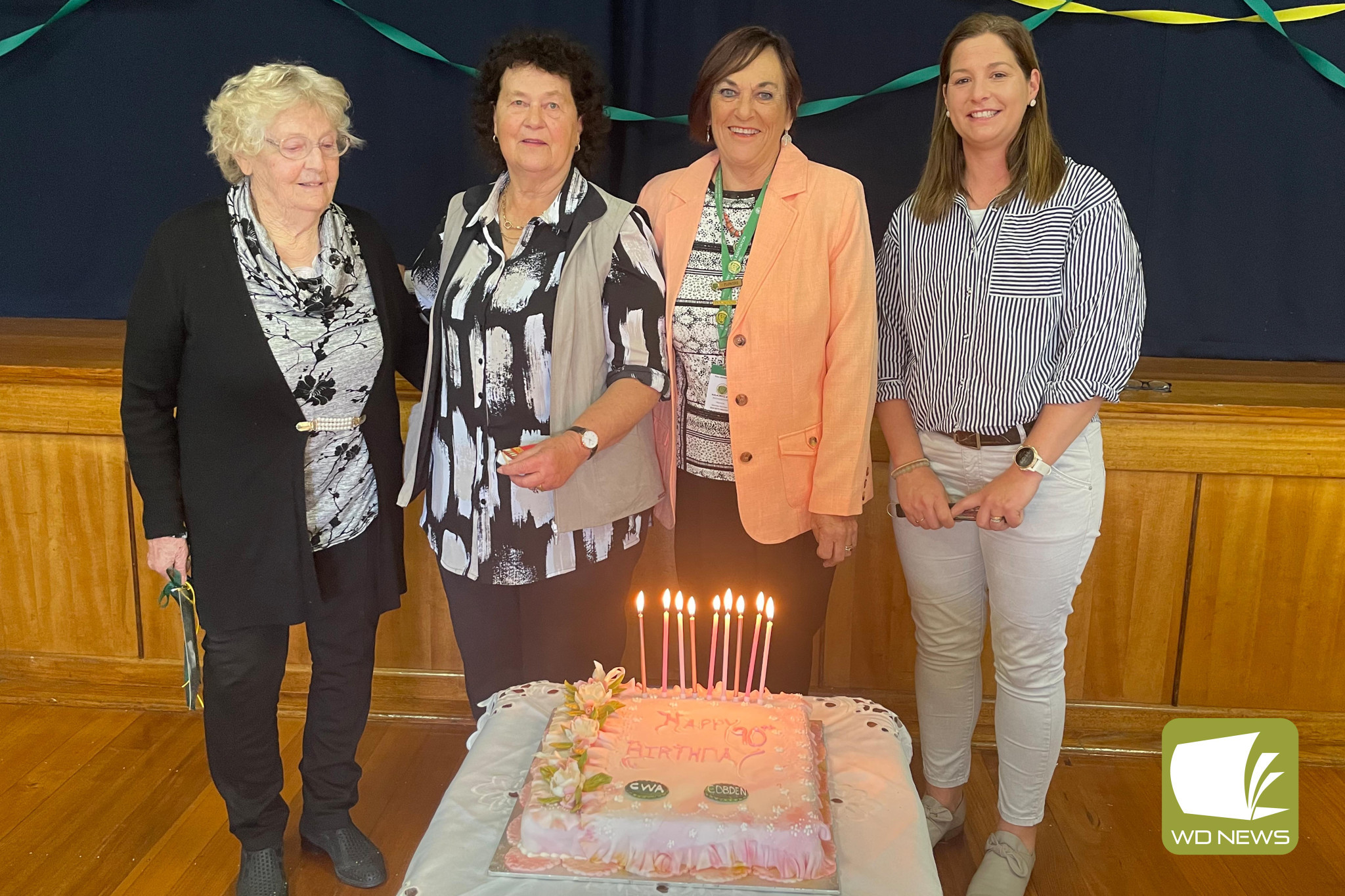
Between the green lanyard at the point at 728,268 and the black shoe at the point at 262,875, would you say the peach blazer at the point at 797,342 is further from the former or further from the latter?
the black shoe at the point at 262,875

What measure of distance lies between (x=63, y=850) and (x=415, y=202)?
6.07 feet

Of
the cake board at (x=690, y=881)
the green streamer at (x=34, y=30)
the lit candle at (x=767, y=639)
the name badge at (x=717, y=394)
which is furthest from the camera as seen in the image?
the green streamer at (x=34, y=30)

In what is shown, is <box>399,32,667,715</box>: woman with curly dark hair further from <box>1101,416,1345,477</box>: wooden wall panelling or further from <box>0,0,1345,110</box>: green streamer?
<box>1101,416,1345,477</box>: wooden wall panelling

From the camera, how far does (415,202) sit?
3088 mm

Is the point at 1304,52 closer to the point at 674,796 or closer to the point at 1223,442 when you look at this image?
the point at 1223,442

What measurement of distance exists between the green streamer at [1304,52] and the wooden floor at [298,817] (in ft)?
5.92

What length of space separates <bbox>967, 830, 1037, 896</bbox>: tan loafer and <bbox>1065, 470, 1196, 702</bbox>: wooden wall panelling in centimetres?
75

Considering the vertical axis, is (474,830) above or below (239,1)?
below

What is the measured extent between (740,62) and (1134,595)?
5.67 feet

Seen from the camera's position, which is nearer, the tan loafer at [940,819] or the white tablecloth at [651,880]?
the white tablecloth at [651,880]

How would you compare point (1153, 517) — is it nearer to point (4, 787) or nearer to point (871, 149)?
Result: point (871, 149)

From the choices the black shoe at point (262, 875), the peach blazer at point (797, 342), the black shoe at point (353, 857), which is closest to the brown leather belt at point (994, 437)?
the peach blazer at point (797, 342)

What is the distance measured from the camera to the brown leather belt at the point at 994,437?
2.05 meters

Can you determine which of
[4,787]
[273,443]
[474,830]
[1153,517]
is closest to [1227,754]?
[1153,517]
